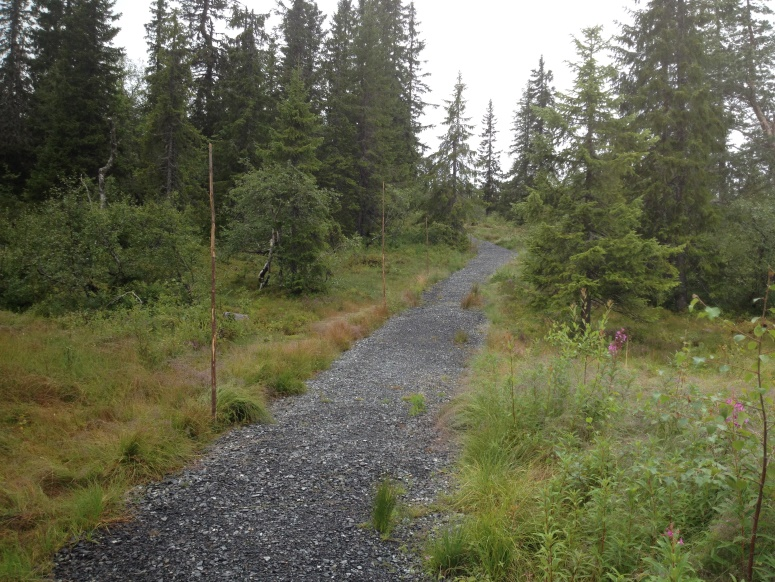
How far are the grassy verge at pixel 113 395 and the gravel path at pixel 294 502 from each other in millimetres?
291

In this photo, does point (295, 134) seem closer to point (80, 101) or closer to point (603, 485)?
point (80, 101)

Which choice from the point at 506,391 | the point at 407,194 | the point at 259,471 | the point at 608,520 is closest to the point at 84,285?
the point at 259,471

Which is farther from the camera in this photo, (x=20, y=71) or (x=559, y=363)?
(x=20, y=71)

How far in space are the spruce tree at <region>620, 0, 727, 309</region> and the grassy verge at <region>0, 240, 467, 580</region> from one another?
32.7ft

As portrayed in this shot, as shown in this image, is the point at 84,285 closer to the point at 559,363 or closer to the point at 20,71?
the point at 559,363

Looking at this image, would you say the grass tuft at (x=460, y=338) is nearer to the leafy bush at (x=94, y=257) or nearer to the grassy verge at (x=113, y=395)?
the grassy verge at (x=113, y=395)

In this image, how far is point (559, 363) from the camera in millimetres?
5523

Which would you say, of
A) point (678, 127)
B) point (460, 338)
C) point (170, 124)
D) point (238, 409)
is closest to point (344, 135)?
point (170, 124)

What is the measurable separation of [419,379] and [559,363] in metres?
3.42

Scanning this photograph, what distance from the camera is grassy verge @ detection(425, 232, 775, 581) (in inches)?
101

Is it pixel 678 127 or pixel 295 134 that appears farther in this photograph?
pixel 295 134

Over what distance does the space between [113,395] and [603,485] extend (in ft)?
19.8

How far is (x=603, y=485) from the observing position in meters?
3.02

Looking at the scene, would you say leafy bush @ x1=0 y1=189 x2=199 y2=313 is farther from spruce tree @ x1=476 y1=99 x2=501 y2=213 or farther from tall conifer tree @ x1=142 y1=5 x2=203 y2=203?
spruce tree @ x1=476 y1=99 x2=501 y2=213
